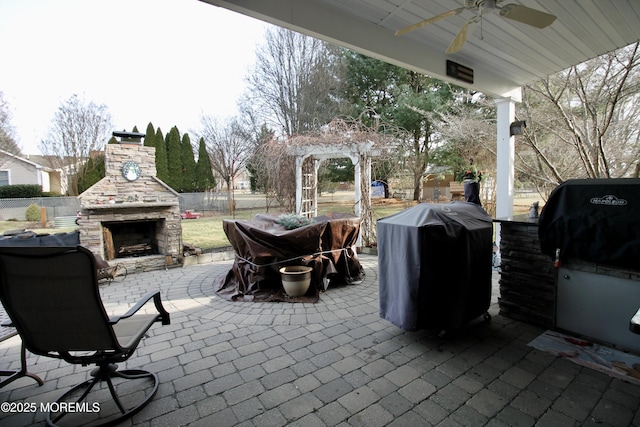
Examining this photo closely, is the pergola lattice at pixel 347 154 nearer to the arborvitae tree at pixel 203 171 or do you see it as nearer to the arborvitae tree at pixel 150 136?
the arborvitae tree at pixel 203 171

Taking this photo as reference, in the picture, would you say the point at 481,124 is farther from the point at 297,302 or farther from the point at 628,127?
the point at 297,302

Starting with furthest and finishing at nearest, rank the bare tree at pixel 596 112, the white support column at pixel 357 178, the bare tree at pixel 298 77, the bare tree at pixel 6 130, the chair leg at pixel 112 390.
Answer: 1. the bare tree at pixel 298 77
2. the bare tree at pixel 6 130
3. the white support column at pixel 357 178
4. the bare tree at pixel 596 112
5. the chair leg at pixel 112 390

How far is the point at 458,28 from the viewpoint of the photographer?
3381 millimetres

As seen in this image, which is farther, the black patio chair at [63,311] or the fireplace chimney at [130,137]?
the fireplace chimney at [130,137]

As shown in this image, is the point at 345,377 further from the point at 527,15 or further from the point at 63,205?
the point at 63,205

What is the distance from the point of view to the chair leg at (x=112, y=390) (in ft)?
6.27

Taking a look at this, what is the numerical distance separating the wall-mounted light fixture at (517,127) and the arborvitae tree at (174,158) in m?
12.7

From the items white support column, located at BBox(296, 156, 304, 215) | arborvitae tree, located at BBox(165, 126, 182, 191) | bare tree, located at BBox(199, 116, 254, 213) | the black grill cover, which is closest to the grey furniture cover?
the black grill cover

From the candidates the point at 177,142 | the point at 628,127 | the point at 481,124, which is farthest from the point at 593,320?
the point at 177,142

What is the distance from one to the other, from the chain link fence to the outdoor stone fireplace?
155 cm

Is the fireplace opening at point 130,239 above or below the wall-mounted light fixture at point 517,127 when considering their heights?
below

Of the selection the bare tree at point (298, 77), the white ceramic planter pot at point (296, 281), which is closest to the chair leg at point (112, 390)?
the white ceramic planter pot at point (296, 281)

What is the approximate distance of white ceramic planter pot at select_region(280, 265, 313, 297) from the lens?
13.3 ft

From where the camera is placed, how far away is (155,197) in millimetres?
6000
